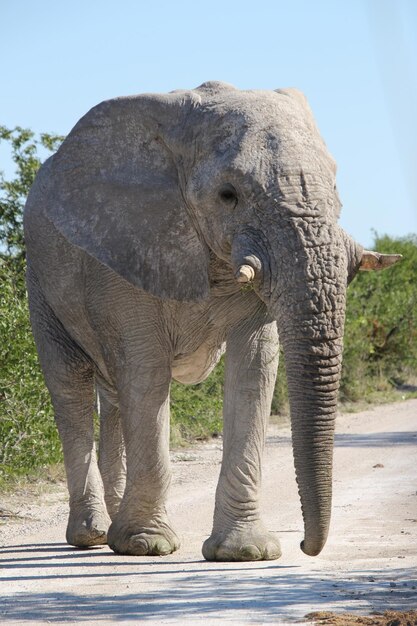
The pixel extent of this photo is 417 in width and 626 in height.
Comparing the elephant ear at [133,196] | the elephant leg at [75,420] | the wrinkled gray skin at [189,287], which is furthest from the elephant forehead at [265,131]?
the elephant leg at [75,420]

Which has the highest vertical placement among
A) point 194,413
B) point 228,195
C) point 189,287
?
point 228,195

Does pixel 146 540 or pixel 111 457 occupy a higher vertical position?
Answer: pixel 111 457

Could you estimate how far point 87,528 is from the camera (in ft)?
26.4

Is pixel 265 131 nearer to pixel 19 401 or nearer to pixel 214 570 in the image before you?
pixel 214 570

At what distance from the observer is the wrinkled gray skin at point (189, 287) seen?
6.43 metres

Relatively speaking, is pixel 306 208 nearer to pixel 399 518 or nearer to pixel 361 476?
pixel 399 518

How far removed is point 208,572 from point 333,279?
167 cm

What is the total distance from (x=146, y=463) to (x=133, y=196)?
4.91 feet

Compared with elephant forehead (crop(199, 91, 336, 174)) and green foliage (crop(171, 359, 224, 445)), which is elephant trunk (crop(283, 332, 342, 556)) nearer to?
elephant forehead (crop(199, 91, 336, 174))

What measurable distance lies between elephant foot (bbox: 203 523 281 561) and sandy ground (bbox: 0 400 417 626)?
9cm

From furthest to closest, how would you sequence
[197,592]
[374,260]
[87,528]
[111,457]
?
[111,457] → [87,528] → [374,260] → [197,592]

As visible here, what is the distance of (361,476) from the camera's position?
36.9 ft

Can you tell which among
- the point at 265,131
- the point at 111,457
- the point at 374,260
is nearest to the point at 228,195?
the point at 265,131

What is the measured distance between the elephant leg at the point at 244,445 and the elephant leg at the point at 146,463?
13.2 inches
